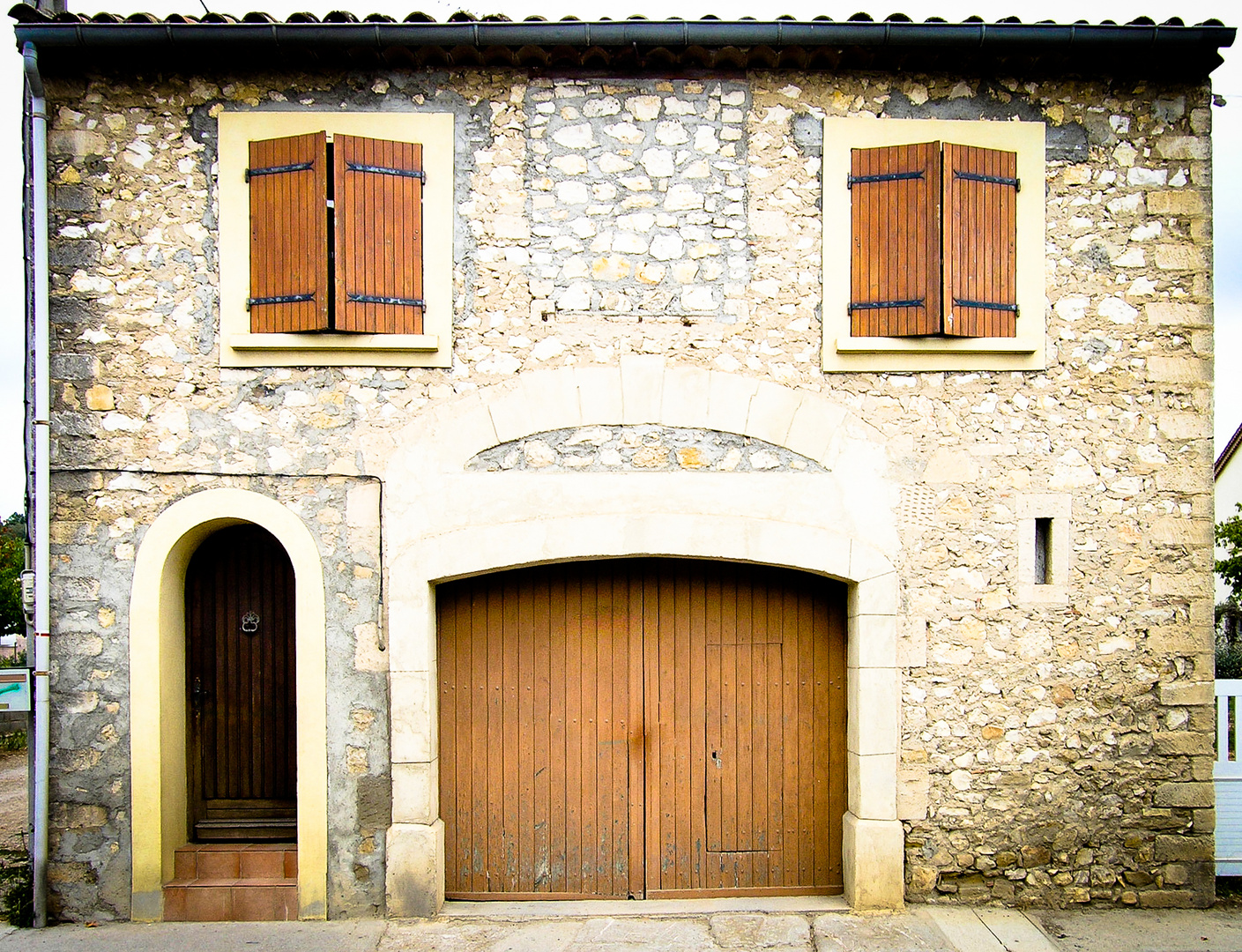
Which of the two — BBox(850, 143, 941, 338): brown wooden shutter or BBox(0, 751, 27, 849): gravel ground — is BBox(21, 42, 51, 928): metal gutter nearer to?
BBox(0, 751, 27, 849): gravel ground

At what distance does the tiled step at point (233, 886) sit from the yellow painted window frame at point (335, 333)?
9.82 ft

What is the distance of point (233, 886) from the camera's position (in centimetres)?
491

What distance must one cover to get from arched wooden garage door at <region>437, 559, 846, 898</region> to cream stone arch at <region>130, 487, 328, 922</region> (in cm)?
74

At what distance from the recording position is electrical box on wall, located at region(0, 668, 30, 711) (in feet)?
15.8

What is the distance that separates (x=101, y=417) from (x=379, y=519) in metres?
1.81

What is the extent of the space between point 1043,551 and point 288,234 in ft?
16.5

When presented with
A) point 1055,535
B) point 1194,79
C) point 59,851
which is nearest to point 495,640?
point 59,851

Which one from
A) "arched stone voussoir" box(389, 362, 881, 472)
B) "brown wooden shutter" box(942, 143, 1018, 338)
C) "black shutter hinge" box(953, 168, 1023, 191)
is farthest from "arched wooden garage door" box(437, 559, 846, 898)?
"black shutter hinge" box(953, 168, 1023, 191)

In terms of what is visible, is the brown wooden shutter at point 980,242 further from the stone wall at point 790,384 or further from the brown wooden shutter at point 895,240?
the stone wall at point 790,384

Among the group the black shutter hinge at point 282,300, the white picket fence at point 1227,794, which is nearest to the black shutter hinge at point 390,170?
the black shutter hinge at point 282,300

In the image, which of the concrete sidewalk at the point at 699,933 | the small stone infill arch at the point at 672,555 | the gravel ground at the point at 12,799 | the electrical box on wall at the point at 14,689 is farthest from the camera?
the gravel ground at the point at 12,799

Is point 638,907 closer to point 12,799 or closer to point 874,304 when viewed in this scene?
point 874,304

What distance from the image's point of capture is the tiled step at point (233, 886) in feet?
16.1

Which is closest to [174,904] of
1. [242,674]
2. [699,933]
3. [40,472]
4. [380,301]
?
[242,674]
